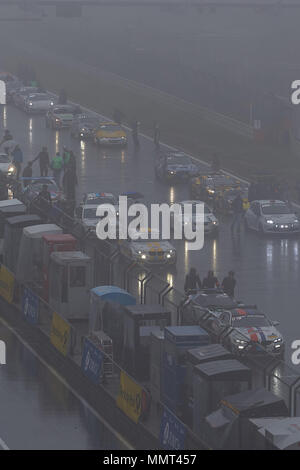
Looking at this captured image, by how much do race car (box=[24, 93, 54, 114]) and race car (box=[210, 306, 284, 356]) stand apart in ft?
169

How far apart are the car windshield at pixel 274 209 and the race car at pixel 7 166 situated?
14814 millimetres

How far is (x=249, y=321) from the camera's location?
1289 inches

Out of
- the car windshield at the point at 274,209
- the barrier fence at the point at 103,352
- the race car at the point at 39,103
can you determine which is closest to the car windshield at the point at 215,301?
the barrier fence at the point at 103,352

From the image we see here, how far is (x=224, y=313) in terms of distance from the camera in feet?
109

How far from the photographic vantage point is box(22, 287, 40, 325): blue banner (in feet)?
115

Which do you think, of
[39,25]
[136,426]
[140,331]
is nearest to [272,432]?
[136,426]

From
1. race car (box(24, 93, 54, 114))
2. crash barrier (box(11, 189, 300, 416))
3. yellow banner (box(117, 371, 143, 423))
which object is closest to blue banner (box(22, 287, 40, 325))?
crash barrier (box(11, 189, 300, 416))

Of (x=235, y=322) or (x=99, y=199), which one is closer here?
(x=235, y=322)

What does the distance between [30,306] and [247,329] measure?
6343mm

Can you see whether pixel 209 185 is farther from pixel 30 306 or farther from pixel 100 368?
pixel 100 368

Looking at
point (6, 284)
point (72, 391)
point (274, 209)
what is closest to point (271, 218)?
point (274, 209)

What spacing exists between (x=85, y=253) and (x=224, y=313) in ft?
19.8

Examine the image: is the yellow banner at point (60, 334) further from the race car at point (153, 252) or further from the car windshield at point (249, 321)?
the race car at point (153, 252)

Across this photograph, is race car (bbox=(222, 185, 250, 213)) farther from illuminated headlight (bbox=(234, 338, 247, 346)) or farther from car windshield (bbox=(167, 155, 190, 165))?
illuminated headlight (bbox=(234, 338, 247, 346))
